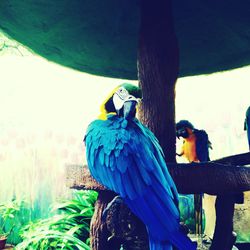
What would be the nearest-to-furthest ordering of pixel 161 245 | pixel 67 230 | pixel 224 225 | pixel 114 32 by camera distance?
1. pixel 161 245
2. pixel 224 225
3. pixel 114 32
4. pixel 67 230

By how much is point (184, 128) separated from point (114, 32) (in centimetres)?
60

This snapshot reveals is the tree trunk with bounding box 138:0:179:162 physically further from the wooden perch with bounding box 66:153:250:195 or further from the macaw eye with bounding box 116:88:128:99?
the macaw eye with bounding box 116:88:128:99

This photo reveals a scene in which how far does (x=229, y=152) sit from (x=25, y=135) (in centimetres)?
164

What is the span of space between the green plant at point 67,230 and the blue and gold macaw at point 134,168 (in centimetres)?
109

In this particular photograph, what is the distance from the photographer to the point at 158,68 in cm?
101

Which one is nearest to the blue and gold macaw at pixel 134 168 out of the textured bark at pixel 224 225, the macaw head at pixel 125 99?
the macaw head at pixel 125 99

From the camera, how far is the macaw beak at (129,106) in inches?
28.2

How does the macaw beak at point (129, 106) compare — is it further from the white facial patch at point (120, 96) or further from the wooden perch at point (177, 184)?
the wooden perch at point (177, 184)

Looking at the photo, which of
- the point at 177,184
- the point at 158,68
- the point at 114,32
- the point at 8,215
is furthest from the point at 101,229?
the point at 8,215

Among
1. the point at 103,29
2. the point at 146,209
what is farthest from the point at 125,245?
the point at 103,29

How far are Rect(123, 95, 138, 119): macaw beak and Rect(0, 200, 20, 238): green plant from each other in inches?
75.1

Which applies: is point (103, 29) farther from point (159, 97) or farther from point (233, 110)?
point (233, 110)

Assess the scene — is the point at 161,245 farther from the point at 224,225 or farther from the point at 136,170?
the point at 224,225

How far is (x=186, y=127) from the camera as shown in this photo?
157 cm
